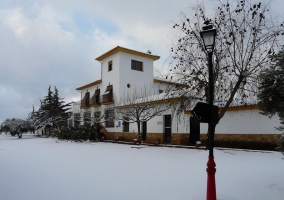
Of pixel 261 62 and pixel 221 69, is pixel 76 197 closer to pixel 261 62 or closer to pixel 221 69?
pixel 221 69

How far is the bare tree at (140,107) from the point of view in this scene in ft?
60.0

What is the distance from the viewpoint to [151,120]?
20266 millimetres

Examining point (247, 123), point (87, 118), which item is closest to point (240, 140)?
point (247, 123)

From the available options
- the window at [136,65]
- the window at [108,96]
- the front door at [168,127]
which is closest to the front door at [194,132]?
the front door at [168,127]

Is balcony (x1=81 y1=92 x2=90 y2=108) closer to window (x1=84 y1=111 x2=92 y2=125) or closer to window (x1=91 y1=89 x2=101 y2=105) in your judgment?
window (x1=84 y1=111 x2=92 y2=125)

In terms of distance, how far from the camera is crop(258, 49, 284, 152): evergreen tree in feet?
18.3

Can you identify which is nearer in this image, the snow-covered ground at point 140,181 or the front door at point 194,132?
the snow-covered ground at point 140,181

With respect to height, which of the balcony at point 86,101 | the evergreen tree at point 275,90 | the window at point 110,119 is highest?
the balcony at point 86,101

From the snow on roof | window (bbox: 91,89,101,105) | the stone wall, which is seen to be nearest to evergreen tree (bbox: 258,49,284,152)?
the stone wall

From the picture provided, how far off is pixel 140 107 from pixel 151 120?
1.95 m

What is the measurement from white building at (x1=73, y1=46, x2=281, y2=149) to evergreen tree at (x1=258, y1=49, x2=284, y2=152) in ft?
26.6

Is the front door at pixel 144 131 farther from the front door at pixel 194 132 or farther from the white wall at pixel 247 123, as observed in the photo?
the white wall at pixel 247 123

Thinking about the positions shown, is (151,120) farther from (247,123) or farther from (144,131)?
(247,123)

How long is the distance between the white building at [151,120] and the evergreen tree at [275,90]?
8114 millimetres
